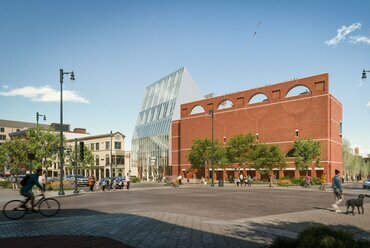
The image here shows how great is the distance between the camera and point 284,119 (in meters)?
61.4

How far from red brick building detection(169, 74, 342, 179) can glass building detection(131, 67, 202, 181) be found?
8665 millimetres

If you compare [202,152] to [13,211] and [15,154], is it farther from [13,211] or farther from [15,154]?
[13,211]

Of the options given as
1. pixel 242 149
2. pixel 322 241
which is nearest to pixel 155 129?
pixel 242 149

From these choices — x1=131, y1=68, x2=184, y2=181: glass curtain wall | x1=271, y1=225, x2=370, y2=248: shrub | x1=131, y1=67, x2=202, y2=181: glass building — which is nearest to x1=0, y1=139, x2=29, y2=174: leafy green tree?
x1=131, y1=68, x2=184, y2=181: glass curtain wall

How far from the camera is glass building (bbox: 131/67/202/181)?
86812 mm

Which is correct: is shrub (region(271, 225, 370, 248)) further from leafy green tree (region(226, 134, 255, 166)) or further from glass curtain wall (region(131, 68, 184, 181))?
glass curtain wall (region(131, 68, 184, 181))

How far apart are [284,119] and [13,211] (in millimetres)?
54377

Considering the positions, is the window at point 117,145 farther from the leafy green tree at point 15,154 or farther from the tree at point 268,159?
the tree at point 268,159

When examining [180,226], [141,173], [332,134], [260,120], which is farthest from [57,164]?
[180,226]

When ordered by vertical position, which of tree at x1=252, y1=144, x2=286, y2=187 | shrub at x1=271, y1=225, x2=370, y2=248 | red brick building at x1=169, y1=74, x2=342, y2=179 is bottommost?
tree at x1=252, y1=144, x2=286, y2=187

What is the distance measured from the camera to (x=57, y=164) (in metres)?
106

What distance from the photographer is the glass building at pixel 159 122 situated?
285ft

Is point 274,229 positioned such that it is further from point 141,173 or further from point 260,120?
point 141,173

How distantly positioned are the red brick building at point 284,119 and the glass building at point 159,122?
28.4 feet
